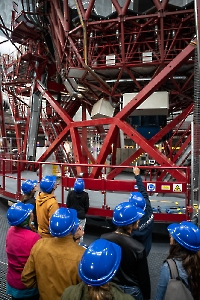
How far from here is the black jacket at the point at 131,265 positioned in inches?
87.1

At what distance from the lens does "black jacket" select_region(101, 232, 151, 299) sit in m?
2.21

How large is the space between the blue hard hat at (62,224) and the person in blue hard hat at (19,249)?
1.59 ft

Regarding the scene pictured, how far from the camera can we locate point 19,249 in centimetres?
260

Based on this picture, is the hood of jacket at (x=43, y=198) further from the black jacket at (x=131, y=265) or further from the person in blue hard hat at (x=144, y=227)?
the black jacket at (x=131, y=265)

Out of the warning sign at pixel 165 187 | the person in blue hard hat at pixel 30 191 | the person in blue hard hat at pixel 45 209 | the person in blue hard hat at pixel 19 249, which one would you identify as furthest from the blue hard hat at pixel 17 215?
the warning sign at pixel 165 187

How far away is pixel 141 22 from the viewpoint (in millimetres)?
8766

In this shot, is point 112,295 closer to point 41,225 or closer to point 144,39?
point 41,225

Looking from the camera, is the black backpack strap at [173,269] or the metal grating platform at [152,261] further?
the metal grating platform at [152,261]

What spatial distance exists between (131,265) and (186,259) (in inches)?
18.7

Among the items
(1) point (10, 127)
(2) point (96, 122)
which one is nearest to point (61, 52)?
(2) point (96, 122)

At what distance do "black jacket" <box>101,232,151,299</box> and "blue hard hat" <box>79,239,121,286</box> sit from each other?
2.14 ft

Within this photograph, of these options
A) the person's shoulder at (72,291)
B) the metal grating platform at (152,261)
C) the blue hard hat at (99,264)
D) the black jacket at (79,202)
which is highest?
the blue hard hat at (99,264)

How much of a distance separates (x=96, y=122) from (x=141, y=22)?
3768mm

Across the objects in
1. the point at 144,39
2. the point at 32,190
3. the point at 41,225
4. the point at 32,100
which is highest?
the point at 144,39
